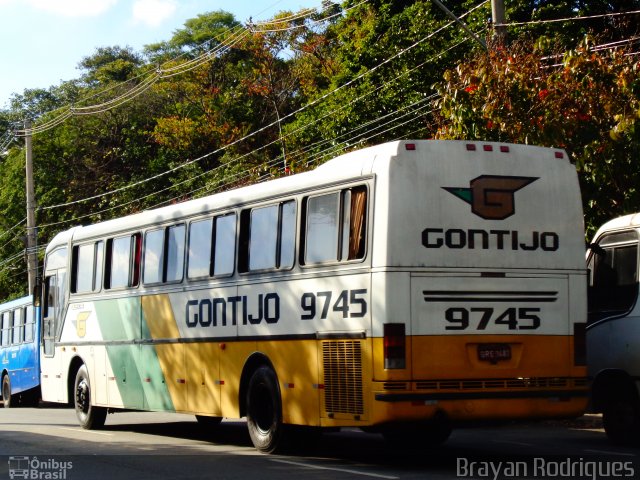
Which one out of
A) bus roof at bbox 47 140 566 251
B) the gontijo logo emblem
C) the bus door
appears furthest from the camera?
the bus door

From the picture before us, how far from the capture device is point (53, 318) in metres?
21.1

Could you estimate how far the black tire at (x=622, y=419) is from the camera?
14.0m

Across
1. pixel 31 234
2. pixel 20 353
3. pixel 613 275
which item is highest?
pixel 31 234

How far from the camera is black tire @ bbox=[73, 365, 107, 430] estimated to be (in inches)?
759

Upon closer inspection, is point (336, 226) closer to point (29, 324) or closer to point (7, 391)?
point (29, 324)

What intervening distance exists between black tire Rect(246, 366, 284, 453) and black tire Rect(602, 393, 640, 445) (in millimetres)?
4135

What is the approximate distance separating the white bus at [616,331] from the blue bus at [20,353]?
815 inches

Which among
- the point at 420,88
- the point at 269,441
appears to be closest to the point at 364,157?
the point at 269,441

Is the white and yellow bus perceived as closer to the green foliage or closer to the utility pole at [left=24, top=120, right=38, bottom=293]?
the green foliage

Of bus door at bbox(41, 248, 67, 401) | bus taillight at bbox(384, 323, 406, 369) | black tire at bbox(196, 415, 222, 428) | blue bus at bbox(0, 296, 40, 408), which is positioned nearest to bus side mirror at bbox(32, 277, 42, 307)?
bus door at bbox(41, 248, 67, 401)

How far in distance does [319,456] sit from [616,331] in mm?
3952

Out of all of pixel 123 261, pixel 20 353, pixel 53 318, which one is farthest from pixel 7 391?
pixel 123 261

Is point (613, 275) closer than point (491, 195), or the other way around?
point (491, 195)

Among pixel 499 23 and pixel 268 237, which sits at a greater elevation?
pixel 499 23
